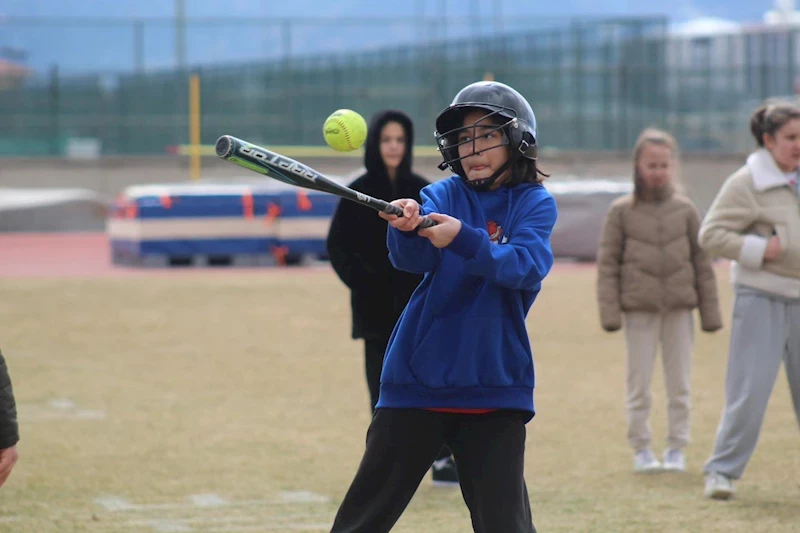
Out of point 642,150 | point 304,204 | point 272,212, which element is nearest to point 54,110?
point 272,212

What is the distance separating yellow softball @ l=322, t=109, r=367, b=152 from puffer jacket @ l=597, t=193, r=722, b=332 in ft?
11.1

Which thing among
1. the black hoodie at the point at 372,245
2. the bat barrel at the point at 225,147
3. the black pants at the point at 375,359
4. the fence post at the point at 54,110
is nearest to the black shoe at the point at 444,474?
the black pants at the point at 375,359

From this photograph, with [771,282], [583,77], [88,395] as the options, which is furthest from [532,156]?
[583,77]

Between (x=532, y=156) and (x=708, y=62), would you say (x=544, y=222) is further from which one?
(x=708, y=62)

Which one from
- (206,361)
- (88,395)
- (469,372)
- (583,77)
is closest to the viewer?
(469,372)

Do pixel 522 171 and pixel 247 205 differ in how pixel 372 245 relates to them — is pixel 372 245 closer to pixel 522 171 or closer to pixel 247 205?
pixel 522 171

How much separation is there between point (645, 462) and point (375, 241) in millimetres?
2119

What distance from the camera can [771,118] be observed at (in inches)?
262

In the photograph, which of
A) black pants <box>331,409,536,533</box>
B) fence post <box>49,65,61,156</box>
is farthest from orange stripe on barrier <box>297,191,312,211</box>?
black pants <box>331,409,536,533</box>

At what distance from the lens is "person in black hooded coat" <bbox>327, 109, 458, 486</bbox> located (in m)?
6.62

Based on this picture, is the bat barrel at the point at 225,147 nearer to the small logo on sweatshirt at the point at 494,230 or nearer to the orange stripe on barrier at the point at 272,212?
the small logo on sweatshirt at the point at 494,230

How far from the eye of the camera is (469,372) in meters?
3.95

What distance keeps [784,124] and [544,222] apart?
9.87 ft

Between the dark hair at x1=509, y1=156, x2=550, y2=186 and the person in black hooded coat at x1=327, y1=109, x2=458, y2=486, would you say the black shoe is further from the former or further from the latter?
the dark hair at x1=509, y1=156, x2=550, y2=186
